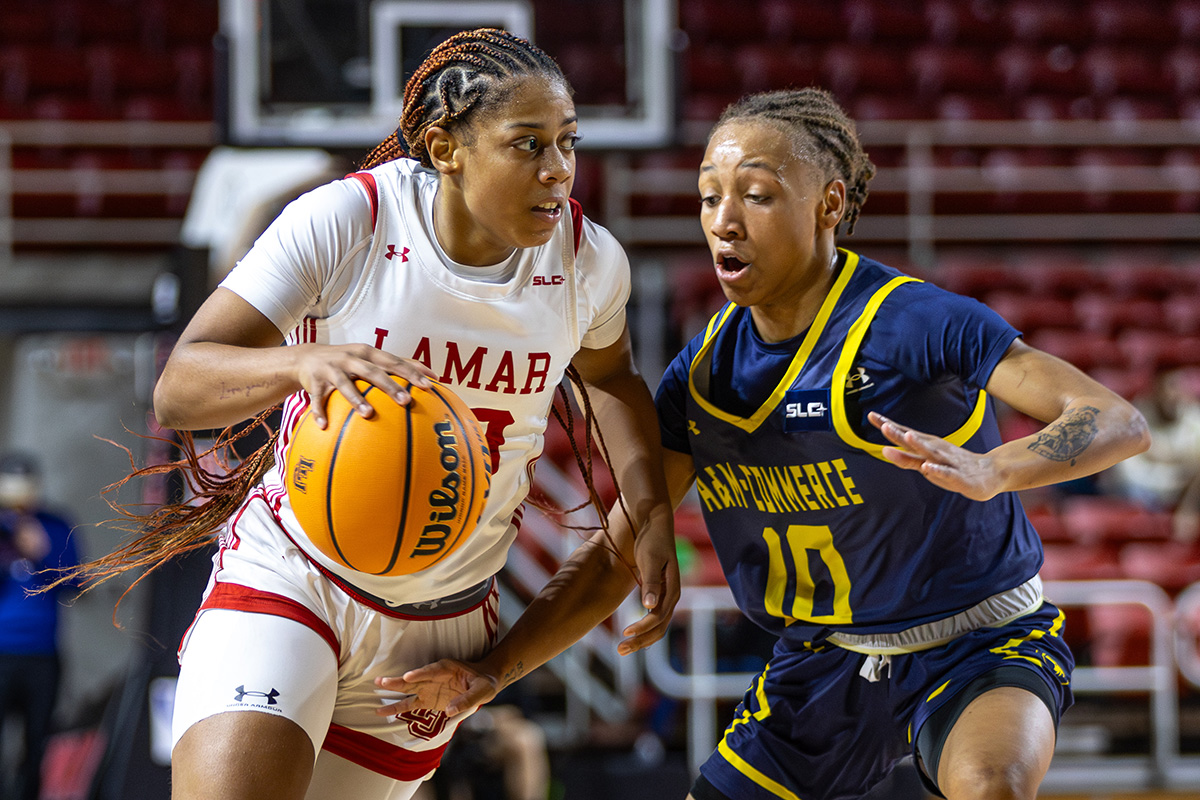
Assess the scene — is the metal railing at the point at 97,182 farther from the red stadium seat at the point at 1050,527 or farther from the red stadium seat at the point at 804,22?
the red stadium seat at the point at 1050,527

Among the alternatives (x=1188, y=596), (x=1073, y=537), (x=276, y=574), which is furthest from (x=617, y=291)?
(x=1073, y=537)

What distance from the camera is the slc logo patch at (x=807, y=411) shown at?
9.18ft

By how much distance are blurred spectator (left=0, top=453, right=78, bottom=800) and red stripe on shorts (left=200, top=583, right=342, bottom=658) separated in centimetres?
420

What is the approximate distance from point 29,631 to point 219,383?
4.83m

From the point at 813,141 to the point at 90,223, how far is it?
854 cm

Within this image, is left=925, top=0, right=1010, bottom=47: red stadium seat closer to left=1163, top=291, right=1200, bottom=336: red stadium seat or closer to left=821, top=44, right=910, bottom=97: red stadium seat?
left=821, top=44, right=910, bottom=97: red stadium seat

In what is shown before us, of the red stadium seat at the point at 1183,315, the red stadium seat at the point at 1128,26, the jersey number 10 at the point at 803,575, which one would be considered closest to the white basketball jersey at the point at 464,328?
the jersey number 10 at the point at 803,575

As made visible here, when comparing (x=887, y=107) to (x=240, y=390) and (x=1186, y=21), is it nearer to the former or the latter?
(x=1186, y=21)

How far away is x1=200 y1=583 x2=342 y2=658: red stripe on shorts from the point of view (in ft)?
7.97

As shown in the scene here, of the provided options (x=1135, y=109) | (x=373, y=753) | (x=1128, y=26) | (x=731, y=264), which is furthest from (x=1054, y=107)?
(x=373, y=753)

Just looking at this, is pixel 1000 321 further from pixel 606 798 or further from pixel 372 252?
pixel 606 798

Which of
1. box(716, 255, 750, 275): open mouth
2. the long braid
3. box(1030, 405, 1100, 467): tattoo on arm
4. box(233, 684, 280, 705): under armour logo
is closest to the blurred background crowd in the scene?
the long braid

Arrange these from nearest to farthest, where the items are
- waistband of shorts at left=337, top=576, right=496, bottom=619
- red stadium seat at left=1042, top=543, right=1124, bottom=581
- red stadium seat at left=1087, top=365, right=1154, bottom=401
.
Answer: waistband of shorts at left=337, top=576, right=496, bottom=619
red stadium seat at left=1042, top=543, right=1124, bottom=581
red stadium seat at left=1087, top=365, right=1154, bottom=401

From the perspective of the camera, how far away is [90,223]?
10086 millimetres
